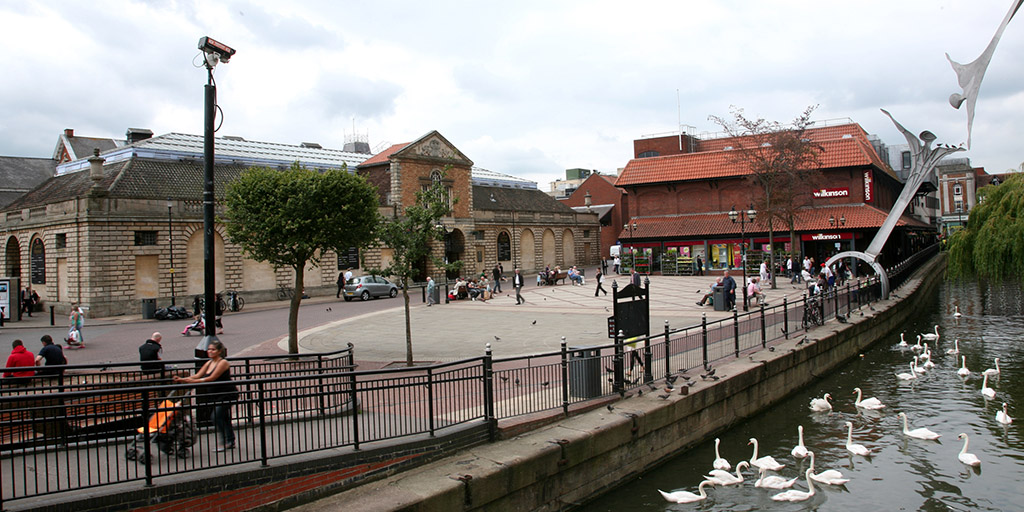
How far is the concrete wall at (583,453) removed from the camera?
24.5 ft

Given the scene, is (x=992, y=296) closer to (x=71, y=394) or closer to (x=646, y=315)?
(x=646, y=315)

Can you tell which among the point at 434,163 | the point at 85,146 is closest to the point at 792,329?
the point at 434,163

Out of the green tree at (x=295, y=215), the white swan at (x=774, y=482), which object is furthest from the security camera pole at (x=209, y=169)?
the white swan at (x=774, y=482)

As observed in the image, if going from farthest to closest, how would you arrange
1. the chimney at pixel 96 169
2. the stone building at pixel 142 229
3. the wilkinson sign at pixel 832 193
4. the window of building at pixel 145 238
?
the wilkinson sign at pixel 832 193 < the chimney at pixel 96 169 < the window of building at pixel 145 238 < the stone building at pixel 142 229

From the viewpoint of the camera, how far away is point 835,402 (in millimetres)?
15680

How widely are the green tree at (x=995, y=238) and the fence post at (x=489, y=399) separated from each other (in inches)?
890

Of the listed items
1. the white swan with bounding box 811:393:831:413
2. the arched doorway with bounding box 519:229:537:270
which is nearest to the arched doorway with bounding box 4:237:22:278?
the arched doorway with bounding box 519:229:537:270

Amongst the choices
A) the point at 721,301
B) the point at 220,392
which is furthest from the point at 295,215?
the point at 721,301

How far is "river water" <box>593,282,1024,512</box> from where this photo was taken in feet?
33.0

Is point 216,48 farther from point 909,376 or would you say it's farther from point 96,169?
point 96,169

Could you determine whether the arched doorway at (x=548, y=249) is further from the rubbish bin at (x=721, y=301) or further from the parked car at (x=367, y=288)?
the rubbish bin at (x=721, y=301)

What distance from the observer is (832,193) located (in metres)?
44.2

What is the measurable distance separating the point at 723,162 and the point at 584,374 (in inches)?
1607

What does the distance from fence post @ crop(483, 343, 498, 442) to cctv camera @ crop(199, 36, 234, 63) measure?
6.16m
